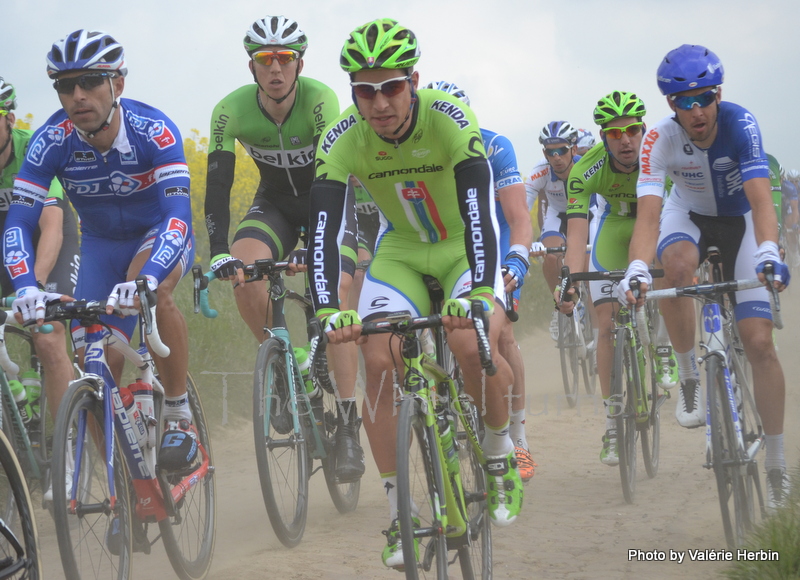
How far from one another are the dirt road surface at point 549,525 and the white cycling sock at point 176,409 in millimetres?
870

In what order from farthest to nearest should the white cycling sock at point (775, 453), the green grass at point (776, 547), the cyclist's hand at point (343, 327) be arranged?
1. the white cycling sock at point (775, 453)
2. the green grass at point (776, 547)
3. the cyclist's hand at point (343, 327)

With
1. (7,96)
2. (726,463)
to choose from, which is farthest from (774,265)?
(7,96)

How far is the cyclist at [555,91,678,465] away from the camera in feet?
22.7

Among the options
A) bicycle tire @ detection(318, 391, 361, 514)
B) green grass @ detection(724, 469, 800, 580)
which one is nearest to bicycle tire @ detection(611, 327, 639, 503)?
bicycle tire @ detection(318, 391, 361, 514)

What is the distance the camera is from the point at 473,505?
4441 mm

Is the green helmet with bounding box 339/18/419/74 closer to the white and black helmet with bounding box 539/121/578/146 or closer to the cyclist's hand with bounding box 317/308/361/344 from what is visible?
the cyclist's hand with bounding box 317/308/361/344

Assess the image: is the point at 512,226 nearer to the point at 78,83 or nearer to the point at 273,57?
the point at 273,57

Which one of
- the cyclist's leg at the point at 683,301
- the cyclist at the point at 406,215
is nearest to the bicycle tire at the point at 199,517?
the cyclist at the point at 406,215

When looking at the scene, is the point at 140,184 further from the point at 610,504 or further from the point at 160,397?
the point at 610,504

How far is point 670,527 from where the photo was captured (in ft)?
18.4

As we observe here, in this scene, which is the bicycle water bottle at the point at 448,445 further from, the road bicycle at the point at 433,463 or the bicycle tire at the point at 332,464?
the bicycle tire at the point at 332,464

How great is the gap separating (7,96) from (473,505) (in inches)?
151

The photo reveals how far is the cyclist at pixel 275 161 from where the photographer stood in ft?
19.3

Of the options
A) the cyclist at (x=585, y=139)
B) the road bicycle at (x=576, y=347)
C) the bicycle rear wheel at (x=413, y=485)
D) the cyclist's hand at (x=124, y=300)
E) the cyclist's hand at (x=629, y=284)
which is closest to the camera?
the bicycle rear wheel at (x=413, y=485)
